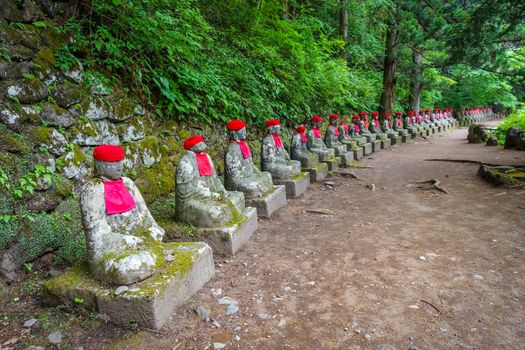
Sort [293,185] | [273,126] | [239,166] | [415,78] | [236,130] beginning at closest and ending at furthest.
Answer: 1. [236,130]
2. [239,166]
3. [273,126]
4. [293,185]
5. [415,78]

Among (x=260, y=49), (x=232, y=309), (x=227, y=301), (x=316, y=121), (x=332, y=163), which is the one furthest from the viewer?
(x=332, y=163)

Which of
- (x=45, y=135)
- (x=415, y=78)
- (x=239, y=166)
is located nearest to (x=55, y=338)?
(x=45, y=135)

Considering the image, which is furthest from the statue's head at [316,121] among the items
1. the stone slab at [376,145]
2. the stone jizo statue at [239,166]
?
the stone slab at [376,145]

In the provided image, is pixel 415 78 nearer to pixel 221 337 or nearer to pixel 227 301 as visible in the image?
pixel 227 301

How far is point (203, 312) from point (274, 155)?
152 inches

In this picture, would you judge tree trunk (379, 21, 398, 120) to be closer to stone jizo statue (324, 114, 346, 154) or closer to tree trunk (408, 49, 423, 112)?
tree trunk (408, 49, 423, 112)

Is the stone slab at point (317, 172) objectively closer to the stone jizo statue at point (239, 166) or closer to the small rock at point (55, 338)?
the stone jizo statue at point (239, 166)

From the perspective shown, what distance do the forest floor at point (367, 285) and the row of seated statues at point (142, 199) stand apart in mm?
514

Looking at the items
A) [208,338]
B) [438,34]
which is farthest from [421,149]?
[208,338]

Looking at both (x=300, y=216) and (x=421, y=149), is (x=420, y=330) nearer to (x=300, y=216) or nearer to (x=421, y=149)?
(x=300, y=216)

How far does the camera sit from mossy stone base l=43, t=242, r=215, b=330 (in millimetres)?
2533

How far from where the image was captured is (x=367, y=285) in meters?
3.29

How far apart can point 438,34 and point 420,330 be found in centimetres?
1161

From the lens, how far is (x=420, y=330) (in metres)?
2.60
